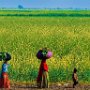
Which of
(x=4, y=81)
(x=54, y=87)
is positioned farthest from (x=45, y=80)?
(x=4, y=81)

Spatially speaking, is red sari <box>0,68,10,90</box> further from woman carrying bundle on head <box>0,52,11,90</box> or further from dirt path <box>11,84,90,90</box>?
dirt path <box>11,84,90,90</box>

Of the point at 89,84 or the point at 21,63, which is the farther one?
the point at 21,63

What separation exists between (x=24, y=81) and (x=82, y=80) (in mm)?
2166

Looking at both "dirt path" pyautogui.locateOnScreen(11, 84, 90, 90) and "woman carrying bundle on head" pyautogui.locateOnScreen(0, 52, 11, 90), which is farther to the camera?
"dirt path" pyautogui.locateOnScreen(11, 84, 90, 90)

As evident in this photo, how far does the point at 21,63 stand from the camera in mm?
18938

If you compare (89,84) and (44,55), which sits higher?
(44,55)

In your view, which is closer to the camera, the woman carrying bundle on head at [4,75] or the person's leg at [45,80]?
the woman carrying bundle on head at [4,75]

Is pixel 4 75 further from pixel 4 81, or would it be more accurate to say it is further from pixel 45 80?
pixel 45 80

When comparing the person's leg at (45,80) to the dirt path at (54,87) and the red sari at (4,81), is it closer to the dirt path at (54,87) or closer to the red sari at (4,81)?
the dirt path at (54,87)

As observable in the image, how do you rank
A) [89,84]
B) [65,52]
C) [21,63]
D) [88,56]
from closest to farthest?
[89,84]
[21,63]
[88,56]
[65,52]

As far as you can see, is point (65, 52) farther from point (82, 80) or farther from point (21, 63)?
point (82, 80)

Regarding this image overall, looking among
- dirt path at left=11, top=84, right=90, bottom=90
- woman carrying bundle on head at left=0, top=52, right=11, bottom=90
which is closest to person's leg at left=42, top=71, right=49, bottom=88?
dirt path at left=11, top=84, right=90, bottom=90

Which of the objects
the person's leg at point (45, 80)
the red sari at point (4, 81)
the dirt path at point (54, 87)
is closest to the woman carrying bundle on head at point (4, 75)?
the red sari at point (4, 81)

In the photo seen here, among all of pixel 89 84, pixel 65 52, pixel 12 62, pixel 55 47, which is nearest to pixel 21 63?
pixel 12 62
